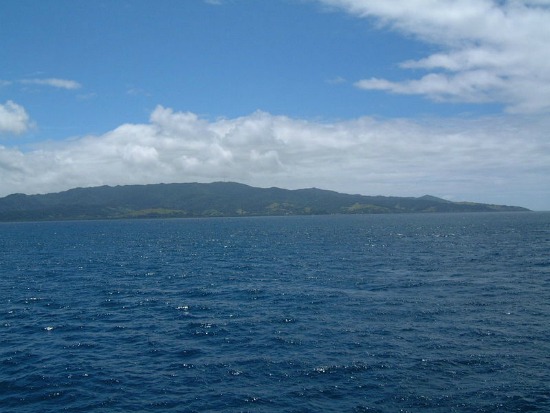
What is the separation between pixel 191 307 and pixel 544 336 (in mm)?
42634

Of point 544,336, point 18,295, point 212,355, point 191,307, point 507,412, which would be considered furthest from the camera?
point 18,295

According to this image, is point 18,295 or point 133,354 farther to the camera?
point 18,295

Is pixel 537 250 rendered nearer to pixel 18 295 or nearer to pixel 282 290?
pixel 282 290

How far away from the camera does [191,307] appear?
64.0 meters

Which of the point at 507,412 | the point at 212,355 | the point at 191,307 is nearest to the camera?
the point at 507,412

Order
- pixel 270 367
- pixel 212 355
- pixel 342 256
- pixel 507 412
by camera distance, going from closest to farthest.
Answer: pixel 507 412
pixel 270 367
pixel 212 355
pixel 342 256

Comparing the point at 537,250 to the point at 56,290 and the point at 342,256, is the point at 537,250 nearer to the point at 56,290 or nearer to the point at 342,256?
the point at 342,256

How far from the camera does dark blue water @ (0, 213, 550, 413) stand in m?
34.1

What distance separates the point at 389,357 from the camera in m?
41.5

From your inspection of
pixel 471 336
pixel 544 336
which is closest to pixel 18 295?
pixel 471 336

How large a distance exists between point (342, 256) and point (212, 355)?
83.6 m

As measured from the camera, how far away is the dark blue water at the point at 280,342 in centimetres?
3412

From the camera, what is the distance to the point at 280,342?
46594mm

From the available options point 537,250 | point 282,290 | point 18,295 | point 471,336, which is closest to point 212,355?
point 471,336
